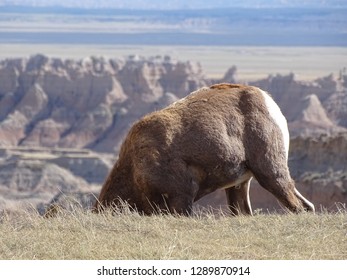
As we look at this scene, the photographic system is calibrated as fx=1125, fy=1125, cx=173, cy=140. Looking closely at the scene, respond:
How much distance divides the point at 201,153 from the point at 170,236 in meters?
1.73

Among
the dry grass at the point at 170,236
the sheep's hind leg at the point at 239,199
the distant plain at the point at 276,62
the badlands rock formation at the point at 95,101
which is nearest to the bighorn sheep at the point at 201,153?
the sheep's hind leg at the point at 239,199

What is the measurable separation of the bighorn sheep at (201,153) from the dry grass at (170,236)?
626mm

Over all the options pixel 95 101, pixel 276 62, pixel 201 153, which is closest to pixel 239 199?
pixel 201 153

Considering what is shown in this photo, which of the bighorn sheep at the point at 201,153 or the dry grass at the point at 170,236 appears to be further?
the bighorn sheep at the point at 201,153

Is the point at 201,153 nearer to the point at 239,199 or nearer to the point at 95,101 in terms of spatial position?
the point at 239,199

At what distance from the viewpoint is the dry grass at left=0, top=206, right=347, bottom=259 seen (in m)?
6.96

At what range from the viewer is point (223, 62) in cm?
18362

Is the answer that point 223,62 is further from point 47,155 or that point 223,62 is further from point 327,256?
point 327,256

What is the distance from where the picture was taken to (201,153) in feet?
29.9

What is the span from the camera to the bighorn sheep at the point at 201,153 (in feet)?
29.5

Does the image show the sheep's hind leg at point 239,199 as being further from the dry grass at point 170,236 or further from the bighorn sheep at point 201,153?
the dry grass at point 170,236

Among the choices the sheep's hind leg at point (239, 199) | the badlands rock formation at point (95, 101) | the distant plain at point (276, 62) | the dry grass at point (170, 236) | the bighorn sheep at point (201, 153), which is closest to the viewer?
the dry grass at point (170, 236)

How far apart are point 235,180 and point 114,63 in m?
129
